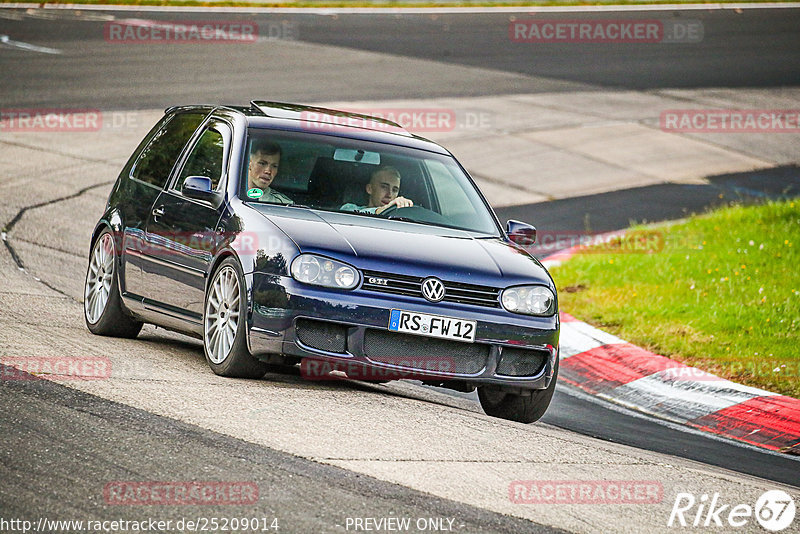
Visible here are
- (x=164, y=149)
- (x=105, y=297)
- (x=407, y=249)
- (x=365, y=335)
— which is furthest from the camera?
(x=164, y=149)

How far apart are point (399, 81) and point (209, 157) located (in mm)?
16303

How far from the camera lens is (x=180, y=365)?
777 centimetres

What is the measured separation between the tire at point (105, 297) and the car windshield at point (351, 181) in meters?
1.48

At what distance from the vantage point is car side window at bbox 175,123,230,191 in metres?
8.16

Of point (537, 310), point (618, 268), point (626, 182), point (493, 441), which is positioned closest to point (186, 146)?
point (537, 310)

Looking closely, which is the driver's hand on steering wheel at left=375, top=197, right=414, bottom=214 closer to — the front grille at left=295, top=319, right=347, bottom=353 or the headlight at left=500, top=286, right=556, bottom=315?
the headlight at left=500, top=286, right=556, bottom=315

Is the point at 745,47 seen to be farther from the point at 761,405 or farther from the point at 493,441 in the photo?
the point at 493,441

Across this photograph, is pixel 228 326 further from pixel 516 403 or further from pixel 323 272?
pixel 516 403

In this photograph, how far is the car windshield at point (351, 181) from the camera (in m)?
7.93

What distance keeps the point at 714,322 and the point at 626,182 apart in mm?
8058

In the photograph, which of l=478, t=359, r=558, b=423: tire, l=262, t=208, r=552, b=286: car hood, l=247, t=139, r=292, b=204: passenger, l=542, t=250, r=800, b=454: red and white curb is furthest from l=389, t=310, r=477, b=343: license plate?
l=542, t=250, r=800, b=454: red and white curb

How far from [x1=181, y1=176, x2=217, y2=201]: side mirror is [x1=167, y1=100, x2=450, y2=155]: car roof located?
0.62 m

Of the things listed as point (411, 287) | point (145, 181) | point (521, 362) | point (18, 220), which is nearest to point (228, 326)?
point (411, 287)

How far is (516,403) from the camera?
7.77 metres
